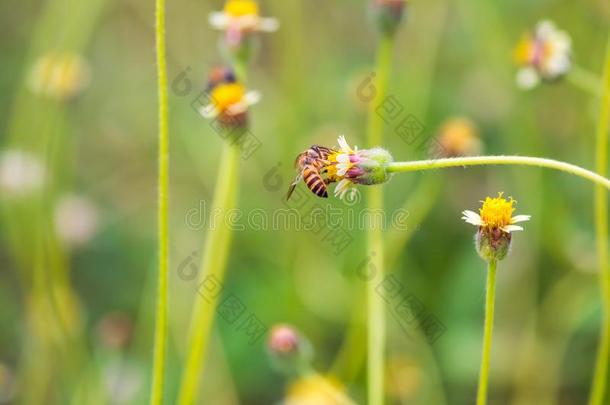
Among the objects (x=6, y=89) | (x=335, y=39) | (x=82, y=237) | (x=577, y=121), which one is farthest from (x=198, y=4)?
(x=577, y=121)

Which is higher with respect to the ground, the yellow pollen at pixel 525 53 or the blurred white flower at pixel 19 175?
the yellow pollen at pixel 525 53

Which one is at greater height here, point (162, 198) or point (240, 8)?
point (240, 8)

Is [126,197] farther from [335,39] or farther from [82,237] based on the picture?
[335,39]

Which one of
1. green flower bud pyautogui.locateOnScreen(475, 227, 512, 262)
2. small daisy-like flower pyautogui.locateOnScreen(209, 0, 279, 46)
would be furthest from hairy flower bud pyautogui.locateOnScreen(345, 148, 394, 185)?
small daisy-like flower pyautogui.locateOnScreen(209, 0, 279, 46)

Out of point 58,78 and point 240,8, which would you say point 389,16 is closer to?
point 240,8

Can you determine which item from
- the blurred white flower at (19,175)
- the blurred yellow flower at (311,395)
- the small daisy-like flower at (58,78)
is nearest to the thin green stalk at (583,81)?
the blurred yellow flower at (311,395)

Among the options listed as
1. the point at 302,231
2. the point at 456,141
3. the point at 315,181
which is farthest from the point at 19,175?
the point at 315,181

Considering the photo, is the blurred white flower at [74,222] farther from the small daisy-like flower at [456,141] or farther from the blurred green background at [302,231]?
the small daisy-like flower at [456,141]

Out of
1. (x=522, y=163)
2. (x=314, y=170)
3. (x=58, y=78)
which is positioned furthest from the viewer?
(x=58, y=78)

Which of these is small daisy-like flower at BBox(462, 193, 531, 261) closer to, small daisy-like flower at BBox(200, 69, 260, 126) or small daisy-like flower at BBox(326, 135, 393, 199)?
small daisy-like flower at BBox(326, 135, 393, 199)
